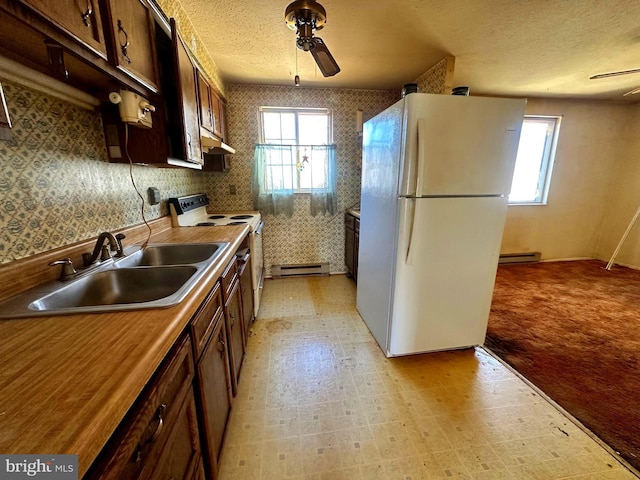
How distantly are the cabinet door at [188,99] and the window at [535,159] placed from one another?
13.5ft

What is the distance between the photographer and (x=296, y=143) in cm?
326

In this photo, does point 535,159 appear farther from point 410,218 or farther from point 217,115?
point 217,115

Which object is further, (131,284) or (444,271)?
(444,271)

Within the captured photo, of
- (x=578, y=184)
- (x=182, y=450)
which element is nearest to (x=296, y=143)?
(x=182, y=450)

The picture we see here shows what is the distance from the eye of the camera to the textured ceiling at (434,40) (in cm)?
168

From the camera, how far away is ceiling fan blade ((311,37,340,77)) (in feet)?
4.58

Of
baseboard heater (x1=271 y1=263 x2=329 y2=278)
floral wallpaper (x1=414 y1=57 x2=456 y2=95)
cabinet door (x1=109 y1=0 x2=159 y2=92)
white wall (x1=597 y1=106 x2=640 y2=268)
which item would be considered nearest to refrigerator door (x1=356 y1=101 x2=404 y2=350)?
floral wallpaper (x1=414 y1=57 x2=456 y2=95)

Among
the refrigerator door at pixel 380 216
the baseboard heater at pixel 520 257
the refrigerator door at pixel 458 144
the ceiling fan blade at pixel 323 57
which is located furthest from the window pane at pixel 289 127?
the baseboard heater at pixel 520 257

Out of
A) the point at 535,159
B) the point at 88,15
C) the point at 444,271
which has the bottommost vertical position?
the point at 444,271

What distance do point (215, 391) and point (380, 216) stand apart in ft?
4.89

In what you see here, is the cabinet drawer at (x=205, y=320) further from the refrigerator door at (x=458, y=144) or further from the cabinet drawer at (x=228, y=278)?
the refrigerator door at (x=458, y=144)

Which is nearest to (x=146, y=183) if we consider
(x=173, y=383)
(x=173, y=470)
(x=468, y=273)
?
(x=173, y=383)

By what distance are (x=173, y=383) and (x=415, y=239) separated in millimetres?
1472

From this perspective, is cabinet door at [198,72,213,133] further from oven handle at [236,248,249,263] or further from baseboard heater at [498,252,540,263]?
baseboard heater at [498,252,540,263]
